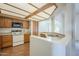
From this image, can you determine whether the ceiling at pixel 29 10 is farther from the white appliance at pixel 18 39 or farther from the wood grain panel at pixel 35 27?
the white appliance at pixel 18 39

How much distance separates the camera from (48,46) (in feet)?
5.38

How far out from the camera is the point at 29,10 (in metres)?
1.73

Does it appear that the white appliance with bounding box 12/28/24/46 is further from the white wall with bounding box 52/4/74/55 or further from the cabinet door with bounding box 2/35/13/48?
the white wall with bounding box 52/4/74/55

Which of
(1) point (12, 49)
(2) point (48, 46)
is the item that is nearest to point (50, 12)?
(2) point (48, 46)

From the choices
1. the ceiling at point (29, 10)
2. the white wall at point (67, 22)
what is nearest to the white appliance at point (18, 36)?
the ceiling at point (29, 10)

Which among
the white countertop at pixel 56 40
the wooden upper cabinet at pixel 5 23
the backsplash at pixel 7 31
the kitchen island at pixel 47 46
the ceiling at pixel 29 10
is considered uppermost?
the ceiling at pixel 29 10

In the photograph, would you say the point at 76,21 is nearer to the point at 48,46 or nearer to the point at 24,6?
the point at 48,46

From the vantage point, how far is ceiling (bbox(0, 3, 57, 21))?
64.1 inches

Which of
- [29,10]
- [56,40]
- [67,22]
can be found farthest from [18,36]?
[67,22]

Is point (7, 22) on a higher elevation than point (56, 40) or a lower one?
higher

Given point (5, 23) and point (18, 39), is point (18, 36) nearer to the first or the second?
point (18, 39)

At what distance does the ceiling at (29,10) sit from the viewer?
1.63 metres

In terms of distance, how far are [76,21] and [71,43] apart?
0.32 m

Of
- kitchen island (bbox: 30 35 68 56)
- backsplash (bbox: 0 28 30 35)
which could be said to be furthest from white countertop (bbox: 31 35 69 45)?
backsplash (bbox: 0 28 30 35)
